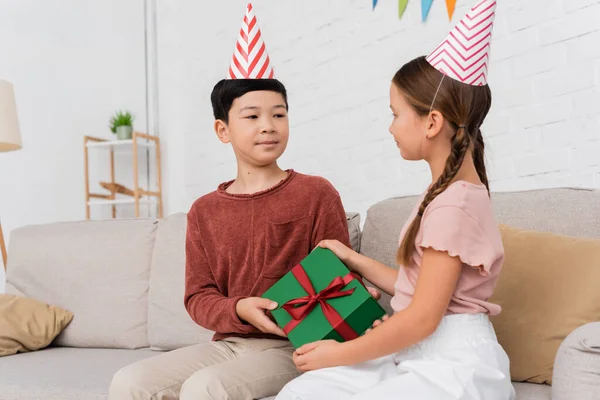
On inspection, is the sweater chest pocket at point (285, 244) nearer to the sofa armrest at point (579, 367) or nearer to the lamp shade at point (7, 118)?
the sofa armrest at point (579, 367)

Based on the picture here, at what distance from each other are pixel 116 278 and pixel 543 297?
56.3 inches

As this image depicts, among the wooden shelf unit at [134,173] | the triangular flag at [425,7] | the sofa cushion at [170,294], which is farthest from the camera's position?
the wooden shelf unit at [134,173]

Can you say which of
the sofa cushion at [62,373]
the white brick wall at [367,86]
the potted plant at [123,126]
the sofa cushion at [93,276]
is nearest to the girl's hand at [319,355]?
the sofa cushion at [62,373]

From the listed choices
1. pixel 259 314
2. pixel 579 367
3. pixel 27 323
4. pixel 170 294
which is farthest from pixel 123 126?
pixel 579 367

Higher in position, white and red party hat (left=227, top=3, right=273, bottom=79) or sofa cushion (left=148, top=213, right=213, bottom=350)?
white and red party hat (left=227, top=3, right=273, bottom=79)

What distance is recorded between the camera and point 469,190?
1.19 metres

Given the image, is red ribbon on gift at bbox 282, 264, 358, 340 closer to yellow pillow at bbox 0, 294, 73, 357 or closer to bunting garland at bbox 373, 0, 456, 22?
yellow pillow at bbox 0, 294, 73, 357

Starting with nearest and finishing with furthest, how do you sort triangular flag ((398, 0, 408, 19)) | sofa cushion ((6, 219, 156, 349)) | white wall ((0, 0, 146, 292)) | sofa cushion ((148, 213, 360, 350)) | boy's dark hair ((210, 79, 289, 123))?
boy's dark hair ((210, 79, 289, 123))
sofa cushion ((148, 213, 360, 350))
sofa cushion ((6, 219, 156, 349))
triangular flag ((398, 0, 408, 19))
white wall ((0, 0, 146, 292))

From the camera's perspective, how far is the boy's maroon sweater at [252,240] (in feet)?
5.12

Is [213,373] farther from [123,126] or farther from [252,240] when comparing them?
[123,126]

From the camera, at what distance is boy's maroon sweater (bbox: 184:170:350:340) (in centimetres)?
156

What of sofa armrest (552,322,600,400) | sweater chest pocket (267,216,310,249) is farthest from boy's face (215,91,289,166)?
sofa armrest (552,322,600,400)

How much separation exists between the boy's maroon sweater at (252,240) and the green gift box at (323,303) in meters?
0.22

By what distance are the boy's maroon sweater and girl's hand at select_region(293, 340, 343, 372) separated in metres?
0.28
